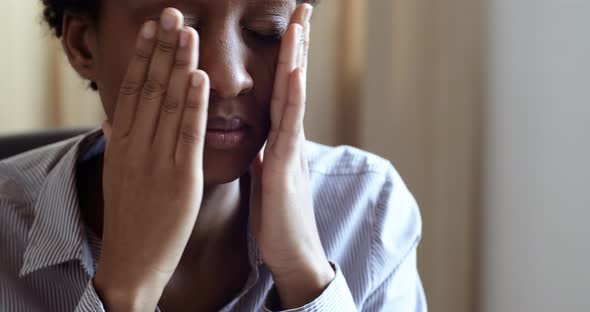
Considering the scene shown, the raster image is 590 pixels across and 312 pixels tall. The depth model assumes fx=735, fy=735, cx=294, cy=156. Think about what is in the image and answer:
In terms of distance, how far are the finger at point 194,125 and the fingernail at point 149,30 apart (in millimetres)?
65

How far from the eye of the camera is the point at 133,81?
812 millimetres

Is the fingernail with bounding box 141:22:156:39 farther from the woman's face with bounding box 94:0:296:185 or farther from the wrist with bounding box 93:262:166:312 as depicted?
the wrist with bounding box 93:262:166:312

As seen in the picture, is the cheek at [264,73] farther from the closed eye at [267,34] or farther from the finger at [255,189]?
the finger at [255,189]

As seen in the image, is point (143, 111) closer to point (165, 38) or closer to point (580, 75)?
point (165, 38)

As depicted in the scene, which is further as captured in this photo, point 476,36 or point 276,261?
point 476,36

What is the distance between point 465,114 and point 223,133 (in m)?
0.76

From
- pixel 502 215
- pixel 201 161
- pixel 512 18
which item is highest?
pixel 512 18

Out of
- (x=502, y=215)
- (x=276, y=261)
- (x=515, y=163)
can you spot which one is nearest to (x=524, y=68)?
(x=515, y=163)

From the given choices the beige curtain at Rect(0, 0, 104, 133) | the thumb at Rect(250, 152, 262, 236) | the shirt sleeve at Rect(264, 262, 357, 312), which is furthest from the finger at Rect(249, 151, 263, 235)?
the beige curtain at Rect(0, 0, 104, 133)

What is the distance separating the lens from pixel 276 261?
909mm

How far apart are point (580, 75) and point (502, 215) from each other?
1.05 feet

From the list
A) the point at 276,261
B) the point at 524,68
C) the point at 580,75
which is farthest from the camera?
the point at 524,68

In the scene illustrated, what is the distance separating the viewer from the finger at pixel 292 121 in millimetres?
851

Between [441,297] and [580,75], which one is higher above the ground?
[580,75]
